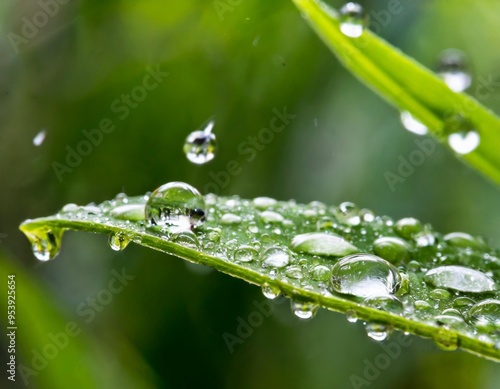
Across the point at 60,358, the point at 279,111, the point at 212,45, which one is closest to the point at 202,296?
the point at 60,358

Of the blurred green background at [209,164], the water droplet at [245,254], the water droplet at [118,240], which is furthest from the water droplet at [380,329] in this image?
the blurred green background at [209,164]

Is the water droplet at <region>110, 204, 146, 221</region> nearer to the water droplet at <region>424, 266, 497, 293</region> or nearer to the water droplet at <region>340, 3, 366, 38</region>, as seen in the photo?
the water droplet at <region>424, 266, 497, 293</region>

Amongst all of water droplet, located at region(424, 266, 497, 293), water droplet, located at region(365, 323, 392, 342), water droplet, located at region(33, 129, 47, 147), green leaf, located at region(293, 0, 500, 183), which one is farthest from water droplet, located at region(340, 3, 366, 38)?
water droplet, located at region(33, 129, 47, 147)

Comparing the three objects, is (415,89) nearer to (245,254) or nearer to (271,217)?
(271,217)

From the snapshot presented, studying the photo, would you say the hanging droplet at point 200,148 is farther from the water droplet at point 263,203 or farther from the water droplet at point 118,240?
the water droplet at point 118,240

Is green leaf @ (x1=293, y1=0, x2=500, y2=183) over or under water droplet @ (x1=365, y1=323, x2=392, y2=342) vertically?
under

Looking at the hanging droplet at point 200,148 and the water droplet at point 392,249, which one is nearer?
the water droplet at point 392,249

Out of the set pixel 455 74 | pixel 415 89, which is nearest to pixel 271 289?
pixel 415 89
